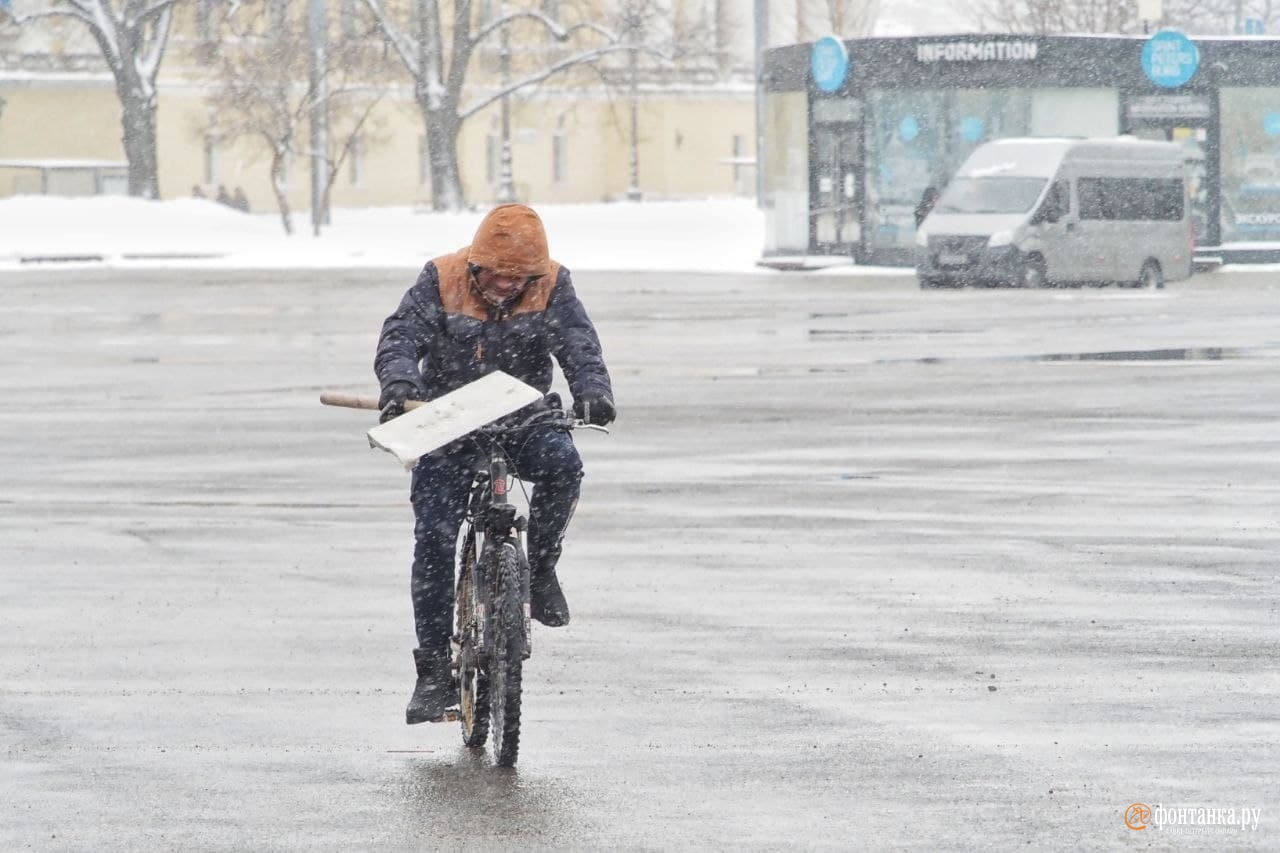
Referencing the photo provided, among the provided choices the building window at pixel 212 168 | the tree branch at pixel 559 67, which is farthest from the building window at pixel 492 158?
the tree branch at pixel 559 67

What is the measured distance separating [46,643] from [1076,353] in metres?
16.0

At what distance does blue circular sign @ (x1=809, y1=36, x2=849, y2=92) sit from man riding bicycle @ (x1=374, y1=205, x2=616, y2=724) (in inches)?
1488

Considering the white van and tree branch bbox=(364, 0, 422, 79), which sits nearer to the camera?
the white van

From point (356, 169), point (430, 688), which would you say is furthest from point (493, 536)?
point (356, 169)

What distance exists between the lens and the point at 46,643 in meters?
9.12

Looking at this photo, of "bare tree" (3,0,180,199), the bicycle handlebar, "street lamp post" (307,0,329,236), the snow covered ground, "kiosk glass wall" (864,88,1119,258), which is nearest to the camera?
the bicycle handlebar

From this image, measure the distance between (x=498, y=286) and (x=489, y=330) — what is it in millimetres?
152

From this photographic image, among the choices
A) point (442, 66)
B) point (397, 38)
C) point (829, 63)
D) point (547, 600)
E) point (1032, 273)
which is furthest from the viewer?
point (442, 66)

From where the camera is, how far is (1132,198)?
37906 millimetres

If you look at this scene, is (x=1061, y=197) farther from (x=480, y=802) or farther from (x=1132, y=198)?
(x=480, y=802)

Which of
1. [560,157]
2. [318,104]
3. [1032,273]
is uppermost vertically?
[318,104]

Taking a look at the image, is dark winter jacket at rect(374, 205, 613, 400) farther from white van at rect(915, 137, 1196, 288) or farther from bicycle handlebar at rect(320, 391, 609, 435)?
white van at rect(915, 137, 1196, 288)

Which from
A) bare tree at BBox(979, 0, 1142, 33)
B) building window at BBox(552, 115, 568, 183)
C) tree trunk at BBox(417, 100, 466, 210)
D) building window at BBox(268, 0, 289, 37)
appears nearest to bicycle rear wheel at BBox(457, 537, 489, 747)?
building window at BBox(268, 0, 289, 37)

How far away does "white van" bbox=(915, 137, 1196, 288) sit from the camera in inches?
1439
